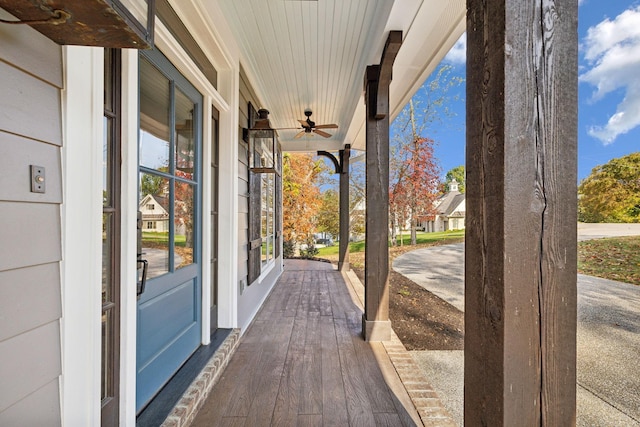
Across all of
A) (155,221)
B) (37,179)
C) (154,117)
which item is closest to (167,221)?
(155,221)

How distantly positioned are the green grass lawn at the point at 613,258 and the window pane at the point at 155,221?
698 centimetres

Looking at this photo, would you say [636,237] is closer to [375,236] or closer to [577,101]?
[375,236]

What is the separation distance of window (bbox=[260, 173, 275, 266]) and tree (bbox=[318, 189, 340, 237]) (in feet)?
23.6

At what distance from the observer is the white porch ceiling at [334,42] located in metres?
2.17

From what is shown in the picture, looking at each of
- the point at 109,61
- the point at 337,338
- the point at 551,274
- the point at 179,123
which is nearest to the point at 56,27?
the point at 109,61

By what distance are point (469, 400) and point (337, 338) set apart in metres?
2.11

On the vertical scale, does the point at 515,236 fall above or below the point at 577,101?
Answer: below

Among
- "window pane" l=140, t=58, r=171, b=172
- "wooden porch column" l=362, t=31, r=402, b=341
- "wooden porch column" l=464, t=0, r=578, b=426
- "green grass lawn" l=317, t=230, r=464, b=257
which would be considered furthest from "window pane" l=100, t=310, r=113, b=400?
"green grass lawn" l=317, t=230, r=464, b=257

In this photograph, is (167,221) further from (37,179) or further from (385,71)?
Result: (385,71)

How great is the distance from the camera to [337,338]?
111 inches

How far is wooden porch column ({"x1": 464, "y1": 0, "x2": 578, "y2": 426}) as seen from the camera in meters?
0.71

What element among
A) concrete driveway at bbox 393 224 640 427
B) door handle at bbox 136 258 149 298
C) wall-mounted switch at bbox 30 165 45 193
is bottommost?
concrete driveway at bbox 393 224 640 427

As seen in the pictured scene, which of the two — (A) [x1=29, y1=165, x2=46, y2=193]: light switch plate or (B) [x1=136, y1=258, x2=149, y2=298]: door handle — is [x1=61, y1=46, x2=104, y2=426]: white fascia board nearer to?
(A) [x1=29, y1=165, x2=46, y2=193]: light switch plate

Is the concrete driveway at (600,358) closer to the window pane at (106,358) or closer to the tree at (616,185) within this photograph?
the tree at (616,185)
